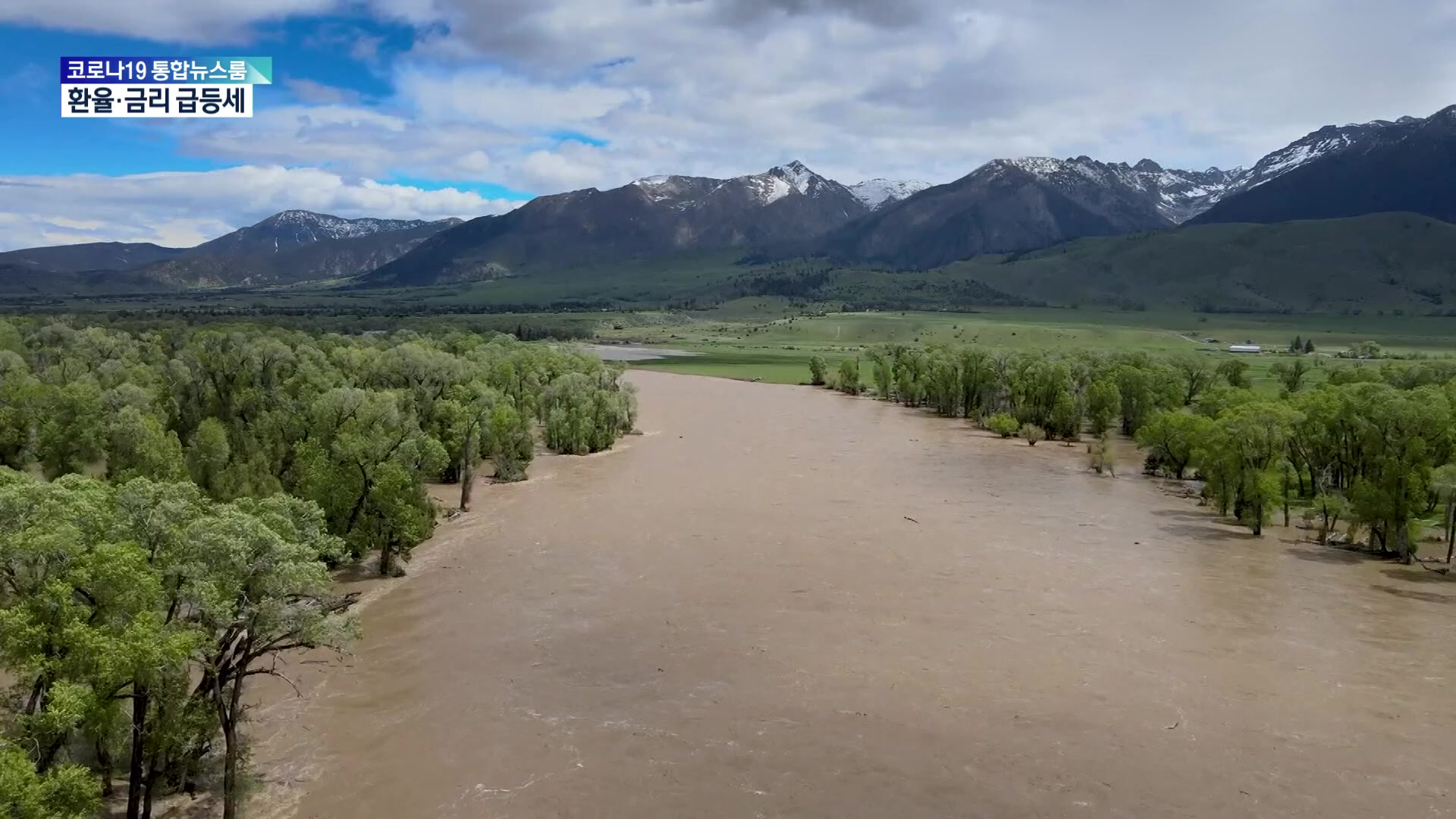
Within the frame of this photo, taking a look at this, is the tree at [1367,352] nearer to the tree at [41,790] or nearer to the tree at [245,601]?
the tree at [245,601]

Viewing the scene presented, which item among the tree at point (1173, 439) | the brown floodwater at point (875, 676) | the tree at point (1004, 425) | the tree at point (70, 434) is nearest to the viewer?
the brown floodwater at point (875, 676)

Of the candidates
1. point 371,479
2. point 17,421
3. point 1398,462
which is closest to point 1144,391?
point 1398,462

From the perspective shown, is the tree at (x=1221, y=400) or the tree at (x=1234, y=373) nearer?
the tree at (x=1221, y=400)

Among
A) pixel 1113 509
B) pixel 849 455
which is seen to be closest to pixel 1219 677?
pixel 1113 509

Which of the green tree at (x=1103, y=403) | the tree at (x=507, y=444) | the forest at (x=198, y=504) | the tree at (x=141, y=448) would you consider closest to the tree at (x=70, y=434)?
the forest at (x=198, y=504)

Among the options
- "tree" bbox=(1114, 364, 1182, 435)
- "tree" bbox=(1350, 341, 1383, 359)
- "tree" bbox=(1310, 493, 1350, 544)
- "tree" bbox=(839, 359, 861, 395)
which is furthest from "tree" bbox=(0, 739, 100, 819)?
"tree" bbox=(1350, 341, 1383, 359)

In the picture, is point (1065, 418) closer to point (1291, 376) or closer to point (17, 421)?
point (1291, 376)

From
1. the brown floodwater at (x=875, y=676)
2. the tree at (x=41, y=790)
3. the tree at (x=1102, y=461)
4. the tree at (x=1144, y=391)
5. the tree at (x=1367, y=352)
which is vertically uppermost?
the tree at (x=1367, y=352)
